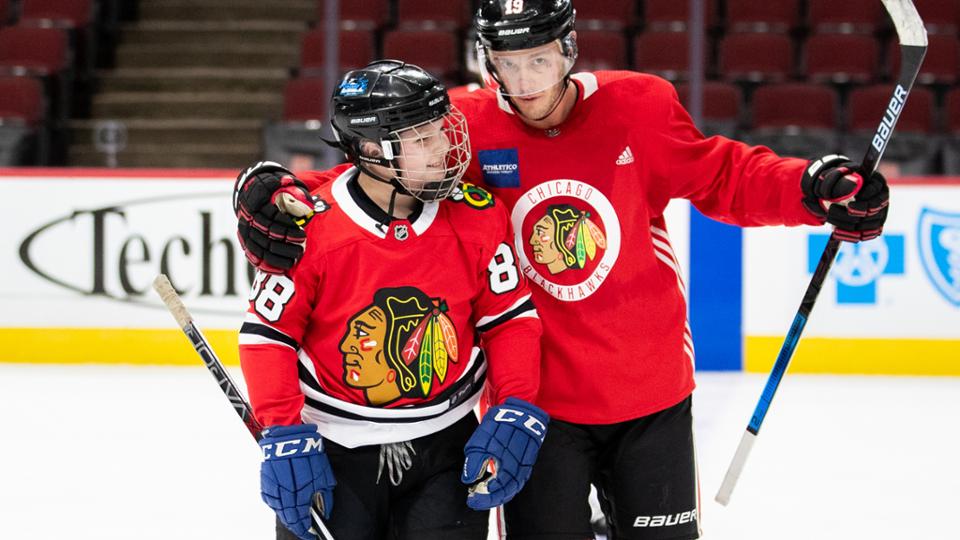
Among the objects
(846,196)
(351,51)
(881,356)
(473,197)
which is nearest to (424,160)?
(473,197)

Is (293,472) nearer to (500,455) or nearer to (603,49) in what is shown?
(500,455)

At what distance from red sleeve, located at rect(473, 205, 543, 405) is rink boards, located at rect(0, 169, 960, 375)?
11.4 ft

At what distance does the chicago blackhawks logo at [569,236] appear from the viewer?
6.98ft

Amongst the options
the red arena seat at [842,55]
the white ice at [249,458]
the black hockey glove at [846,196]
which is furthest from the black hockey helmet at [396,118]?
the red arena seat at [842,55]

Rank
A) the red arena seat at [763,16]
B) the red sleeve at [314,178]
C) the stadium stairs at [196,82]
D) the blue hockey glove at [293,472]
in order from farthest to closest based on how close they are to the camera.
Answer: the stadium stairs at [196,82] < the red arena seat at [763,16] < the red sleeve at [314,178] < the blue hockey glove at [293,472]

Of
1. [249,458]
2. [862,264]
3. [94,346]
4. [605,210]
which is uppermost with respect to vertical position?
[605,210]

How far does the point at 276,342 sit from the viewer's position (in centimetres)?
193

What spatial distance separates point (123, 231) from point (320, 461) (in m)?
3.92

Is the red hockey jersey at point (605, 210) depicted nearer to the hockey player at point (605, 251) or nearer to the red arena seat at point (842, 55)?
the hockey player at point (605, 251)

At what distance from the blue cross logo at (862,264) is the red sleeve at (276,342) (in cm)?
378

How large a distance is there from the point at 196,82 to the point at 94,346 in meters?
3.37

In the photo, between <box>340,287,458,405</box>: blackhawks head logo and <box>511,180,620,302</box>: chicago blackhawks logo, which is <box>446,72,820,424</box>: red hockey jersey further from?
<box>340,287,458,405</box>: blackhawks head logo

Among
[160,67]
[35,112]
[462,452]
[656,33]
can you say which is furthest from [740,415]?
[160,67]

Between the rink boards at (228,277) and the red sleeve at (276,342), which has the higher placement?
the red sleeve at (276,342)
